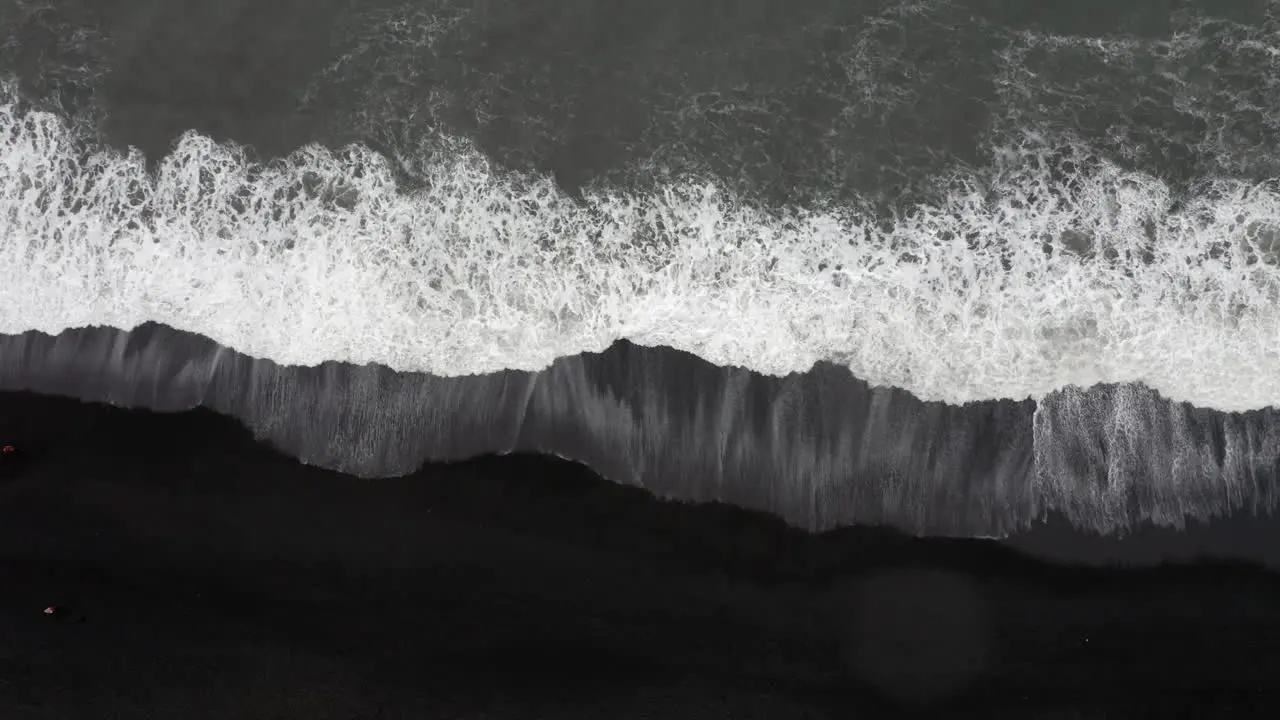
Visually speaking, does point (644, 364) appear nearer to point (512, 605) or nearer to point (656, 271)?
point (656, 271)

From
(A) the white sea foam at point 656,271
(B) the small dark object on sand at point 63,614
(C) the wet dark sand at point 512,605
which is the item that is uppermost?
(A) the white sea foam at point 656,271

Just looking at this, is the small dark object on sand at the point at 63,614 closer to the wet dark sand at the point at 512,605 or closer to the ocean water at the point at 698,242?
the wet dark sand at the point at 512,605

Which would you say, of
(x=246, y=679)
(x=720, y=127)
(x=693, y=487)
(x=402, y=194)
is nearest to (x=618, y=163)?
(x=720, y=127)

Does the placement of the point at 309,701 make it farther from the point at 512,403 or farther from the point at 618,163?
the point at 618,163

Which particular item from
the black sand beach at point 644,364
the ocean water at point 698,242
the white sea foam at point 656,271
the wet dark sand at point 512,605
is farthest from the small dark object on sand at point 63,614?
the white sea foam at point 656,271

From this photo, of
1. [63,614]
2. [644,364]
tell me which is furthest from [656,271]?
[63,614]

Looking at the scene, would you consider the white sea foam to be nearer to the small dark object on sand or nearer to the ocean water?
the ocean water
